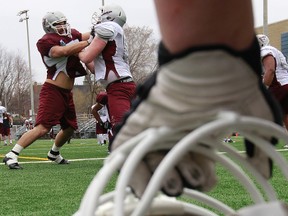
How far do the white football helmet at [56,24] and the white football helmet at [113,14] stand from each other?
544 mm

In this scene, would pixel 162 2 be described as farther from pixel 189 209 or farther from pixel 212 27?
pixel 189 209

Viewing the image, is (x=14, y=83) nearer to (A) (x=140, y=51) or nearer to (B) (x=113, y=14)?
(A) (x=140, y=51)

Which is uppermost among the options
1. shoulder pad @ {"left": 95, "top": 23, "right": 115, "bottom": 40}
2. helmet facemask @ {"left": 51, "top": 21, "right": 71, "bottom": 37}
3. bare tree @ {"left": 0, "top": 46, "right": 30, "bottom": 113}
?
shoulder pad @ {"left": 95, "top": 23, "right": 115, "bottom": 40}

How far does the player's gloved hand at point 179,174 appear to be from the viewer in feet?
3.30

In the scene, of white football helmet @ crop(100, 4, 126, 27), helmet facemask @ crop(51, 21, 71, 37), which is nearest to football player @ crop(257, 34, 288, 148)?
white football helmet @ crop(100, 4, 126, 27)

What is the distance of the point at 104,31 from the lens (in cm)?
411

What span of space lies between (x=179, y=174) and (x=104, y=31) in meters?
3.21

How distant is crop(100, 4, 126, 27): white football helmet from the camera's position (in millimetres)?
4453

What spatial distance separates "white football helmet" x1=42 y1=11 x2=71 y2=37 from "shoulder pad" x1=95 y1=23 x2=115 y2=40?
2.72 feet

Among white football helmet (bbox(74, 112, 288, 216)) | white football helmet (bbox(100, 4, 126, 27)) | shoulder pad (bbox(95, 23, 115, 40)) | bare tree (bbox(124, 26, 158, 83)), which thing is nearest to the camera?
white football helmet (bbox(74, 112, 288, 216))

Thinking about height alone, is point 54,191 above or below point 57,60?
below

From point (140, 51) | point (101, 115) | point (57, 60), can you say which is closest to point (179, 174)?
point (57, 60)

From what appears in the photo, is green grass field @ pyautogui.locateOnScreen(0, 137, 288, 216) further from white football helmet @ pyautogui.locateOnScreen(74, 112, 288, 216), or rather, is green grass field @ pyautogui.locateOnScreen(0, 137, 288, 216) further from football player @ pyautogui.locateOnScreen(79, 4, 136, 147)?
white football helmet @ pyautogui.locateOnScreen(74, 112, 288, 216)

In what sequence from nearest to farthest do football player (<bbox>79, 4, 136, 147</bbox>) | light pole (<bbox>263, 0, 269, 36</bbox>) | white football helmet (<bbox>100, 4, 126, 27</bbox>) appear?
football player (<bbox>79, 4, 136, 147</bbox>), white football helmet (<bbox>100, 4, 126, 27</bbox>), light pole (<bbox>263, 0, 269, 36</bbox>)
